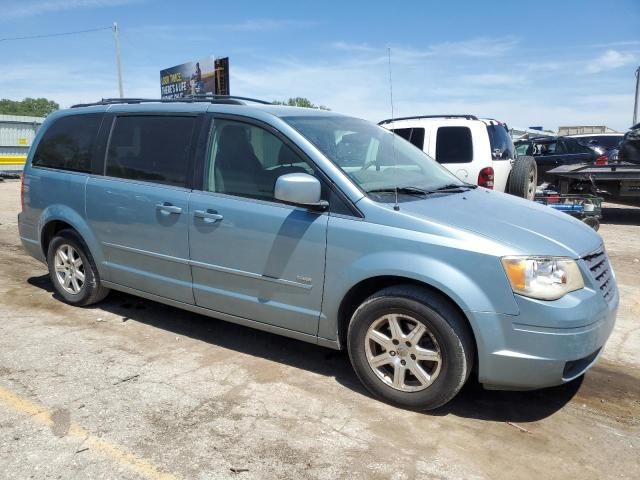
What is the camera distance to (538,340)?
3.09m

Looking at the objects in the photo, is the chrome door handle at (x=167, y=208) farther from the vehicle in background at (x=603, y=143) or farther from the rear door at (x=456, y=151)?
the vehicle in background at (x=603, y=143)

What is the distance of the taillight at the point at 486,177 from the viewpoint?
8227 millimetres

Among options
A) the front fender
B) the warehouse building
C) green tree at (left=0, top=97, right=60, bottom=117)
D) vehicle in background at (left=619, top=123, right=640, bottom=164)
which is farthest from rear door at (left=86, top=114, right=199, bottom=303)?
green tree at (left=0, top=97, right=60, bottom=117)

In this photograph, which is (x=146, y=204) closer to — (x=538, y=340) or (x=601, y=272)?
(x=538, y=340)

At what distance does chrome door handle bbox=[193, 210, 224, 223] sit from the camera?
13.2 ft

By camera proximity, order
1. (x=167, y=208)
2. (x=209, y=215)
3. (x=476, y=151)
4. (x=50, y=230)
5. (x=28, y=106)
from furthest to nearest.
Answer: (x=28, y=106) → (x=476, y=151) → (x=50, y=230) → (x=167, y=208) → (x=209, y=215)

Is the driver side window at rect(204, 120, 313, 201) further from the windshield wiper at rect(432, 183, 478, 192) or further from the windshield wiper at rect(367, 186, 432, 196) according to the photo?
the windshield wiper at rect(432, 183, 478, 192)

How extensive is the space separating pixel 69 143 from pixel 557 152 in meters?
14.8

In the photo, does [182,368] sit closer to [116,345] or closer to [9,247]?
[116,345]

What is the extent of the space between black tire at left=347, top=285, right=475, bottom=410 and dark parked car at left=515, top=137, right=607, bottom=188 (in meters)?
14.0

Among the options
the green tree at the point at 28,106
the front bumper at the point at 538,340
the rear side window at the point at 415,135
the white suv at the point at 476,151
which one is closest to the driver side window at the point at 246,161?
the front bumper at the point at 538,340

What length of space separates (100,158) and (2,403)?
2.23m

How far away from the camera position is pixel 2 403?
11.4ft

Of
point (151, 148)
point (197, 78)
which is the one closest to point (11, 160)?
point (197, 78)
